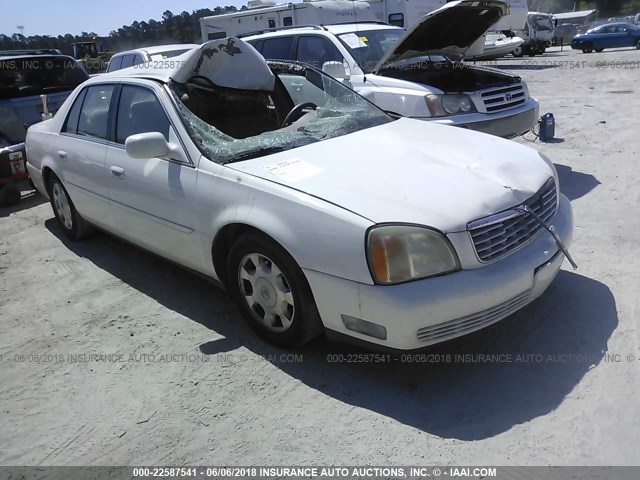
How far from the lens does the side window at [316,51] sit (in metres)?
7.26

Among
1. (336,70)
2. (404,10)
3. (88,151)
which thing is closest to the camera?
(88,151)

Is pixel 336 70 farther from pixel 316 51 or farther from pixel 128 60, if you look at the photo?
pixel 128 60

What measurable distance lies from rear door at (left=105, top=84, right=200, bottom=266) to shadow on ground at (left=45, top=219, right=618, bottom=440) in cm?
56

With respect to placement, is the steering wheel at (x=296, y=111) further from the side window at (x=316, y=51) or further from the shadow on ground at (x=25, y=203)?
the shadow on ground at (x=25, y=203)

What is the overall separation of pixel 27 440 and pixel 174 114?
2.10 m

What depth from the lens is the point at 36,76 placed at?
25.5 feet

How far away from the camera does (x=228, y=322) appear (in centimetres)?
364

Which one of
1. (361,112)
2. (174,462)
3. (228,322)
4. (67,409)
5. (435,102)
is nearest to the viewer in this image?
(174,462)

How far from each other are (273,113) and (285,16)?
39.7 ft

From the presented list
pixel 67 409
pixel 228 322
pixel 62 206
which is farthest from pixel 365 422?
pixel 62 206

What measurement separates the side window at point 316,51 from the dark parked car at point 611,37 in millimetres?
25218

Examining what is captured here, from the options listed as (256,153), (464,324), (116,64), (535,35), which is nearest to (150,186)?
(256,153)

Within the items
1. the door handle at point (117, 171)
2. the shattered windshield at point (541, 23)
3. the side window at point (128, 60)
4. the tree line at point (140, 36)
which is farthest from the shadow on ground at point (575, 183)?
the tree line at point (140, 36)

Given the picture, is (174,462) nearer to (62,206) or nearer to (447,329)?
(447,329)
